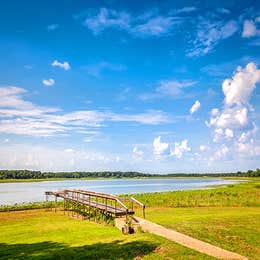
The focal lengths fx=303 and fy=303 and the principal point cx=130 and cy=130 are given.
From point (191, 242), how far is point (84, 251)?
551cm

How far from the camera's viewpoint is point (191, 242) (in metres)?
15.8

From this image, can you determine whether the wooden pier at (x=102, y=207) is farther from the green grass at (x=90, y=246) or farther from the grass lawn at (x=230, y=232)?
the grass lawn at (x=230, y=232)

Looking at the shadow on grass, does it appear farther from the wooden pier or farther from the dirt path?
the wooden pier

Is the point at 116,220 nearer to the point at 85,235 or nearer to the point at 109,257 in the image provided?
the point at 85,235

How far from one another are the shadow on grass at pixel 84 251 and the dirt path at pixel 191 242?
1.88 m

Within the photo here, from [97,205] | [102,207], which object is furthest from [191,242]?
[97,205]

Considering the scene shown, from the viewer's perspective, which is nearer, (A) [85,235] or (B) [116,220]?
(A) [85,235]

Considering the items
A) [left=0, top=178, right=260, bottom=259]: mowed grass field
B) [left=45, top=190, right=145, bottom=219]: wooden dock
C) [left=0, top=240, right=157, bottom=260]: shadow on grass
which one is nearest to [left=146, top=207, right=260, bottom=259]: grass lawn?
[left=0, top=178, right=260, bottom=259]: mowed grass field

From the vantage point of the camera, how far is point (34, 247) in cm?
1720

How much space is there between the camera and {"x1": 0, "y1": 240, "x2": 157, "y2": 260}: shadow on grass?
14.1 metres

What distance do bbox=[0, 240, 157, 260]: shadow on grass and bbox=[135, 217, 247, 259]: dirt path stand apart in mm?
1876

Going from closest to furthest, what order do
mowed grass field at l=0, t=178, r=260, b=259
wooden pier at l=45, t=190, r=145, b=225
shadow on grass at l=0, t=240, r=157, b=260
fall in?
1. shadow on grass at l=0, t=240, r=157, b=260
2. mowed grass field at l=0, t=178, r=260, b=259
3. wooden pier at l=45, t=190, r=145, b=225

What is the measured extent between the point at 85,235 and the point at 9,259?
19.1 feet

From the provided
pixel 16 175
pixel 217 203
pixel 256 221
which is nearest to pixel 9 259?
pixel 256 221
